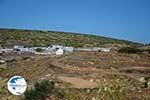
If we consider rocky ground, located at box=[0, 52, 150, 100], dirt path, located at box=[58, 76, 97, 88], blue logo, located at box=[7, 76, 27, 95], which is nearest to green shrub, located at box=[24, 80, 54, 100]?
blue logo, located at box=[7, 76, 27, 95]

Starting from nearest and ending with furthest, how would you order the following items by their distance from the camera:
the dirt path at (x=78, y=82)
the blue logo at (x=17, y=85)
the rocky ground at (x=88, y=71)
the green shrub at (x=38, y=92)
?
the blue logo at (x=17, y=85) < the green shrub at (x=38, y=92) < the dirt path at (x=78, y=82) < the rocky ground at (x=88, y=71)

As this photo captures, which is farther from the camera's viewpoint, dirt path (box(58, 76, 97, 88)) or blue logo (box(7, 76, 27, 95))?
dirt path (box(58, 76, 97, 88))

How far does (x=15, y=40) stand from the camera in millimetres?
144000

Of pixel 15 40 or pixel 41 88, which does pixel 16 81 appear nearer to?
pixel 41 88

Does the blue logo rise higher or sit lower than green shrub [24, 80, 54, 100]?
higher

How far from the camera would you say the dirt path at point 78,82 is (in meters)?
18.5

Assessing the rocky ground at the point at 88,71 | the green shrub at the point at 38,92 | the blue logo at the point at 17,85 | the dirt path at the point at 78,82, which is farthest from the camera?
the rocky ground at the point at 88,71

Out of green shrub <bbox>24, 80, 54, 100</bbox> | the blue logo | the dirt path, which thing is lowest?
the dirt path

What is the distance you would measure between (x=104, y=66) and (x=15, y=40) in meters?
123

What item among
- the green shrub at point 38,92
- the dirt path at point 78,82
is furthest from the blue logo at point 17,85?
the dirt path at point 78,82

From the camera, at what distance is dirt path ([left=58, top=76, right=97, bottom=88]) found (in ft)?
60.7

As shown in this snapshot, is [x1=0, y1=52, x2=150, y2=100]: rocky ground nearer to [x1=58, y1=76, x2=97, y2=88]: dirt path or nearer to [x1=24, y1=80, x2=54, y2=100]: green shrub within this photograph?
[x1=58, y1=76, x2=97, y2=88]: dirt path

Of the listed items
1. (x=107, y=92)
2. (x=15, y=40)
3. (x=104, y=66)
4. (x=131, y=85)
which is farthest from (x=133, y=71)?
(x=15, y=40)

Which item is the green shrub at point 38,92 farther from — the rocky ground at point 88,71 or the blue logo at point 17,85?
the rocky ground at point 88,71
